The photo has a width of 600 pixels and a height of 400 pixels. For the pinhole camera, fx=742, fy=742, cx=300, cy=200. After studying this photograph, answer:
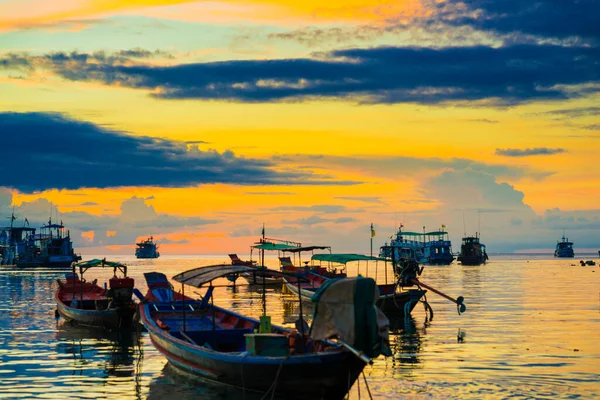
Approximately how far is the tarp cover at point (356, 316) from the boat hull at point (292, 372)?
1.91ft

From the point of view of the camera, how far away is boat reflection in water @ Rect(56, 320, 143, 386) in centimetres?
2831

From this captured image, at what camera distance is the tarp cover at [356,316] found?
2033 centimetres

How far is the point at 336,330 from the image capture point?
20.8m

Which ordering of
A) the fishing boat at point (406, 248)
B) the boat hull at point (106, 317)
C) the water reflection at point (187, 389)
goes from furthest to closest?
the fishing boat at point (406, 248)
the boat hull at point (106, 317)
the water reflection at point (187, 389)

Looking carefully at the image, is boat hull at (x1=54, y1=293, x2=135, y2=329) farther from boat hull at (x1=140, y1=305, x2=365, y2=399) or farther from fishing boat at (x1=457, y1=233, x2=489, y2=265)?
fishing boat at (x1=457, y1=233, x2=489, y2=265)

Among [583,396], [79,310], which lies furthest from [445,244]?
[583,396]

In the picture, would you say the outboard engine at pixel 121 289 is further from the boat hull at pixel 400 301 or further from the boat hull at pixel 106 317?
the boat hull at pixel 400 301

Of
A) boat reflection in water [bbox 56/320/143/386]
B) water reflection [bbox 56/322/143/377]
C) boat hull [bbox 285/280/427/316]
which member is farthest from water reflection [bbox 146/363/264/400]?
boat hull [bbox 285/280/427/316]

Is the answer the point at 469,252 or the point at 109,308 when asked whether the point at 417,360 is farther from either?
the point at 469,252

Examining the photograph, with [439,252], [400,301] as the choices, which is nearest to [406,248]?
[439,252]

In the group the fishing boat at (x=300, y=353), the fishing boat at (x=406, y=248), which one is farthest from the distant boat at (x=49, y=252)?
the fishing boat at (x=300, y=353)

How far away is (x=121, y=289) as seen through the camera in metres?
38.6

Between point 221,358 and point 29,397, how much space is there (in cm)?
656

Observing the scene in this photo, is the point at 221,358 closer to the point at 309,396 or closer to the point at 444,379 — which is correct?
the point at 309,396
